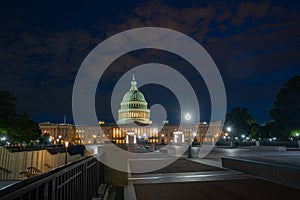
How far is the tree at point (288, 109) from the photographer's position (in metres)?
54.8

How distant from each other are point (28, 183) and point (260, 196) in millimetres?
7748

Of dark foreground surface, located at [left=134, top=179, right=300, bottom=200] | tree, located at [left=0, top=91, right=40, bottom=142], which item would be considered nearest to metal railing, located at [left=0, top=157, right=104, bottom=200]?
dark foreground surface, located at [left=134, top=179, right=300, bottom=200]

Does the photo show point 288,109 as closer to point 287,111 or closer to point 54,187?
point 287,111

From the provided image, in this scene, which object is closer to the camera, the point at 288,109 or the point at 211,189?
the point at 211,189

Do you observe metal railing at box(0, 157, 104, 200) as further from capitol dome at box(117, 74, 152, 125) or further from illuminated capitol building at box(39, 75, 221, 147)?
capitol dome at box(117, 74, 152, 125)

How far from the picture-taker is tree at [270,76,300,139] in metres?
54.8

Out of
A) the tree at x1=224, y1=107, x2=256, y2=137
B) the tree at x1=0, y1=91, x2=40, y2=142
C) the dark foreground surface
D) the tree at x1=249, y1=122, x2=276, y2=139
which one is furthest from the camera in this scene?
the tree at x1=224, y1=107, x2=256, y2=137

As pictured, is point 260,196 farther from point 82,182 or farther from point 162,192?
point 82,182

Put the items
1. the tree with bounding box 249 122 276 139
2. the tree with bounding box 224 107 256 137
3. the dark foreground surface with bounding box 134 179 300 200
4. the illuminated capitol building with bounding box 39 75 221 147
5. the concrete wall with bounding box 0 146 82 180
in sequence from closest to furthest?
1. the dark foreground surface with bounding box 134 179 300 200
2. the concrete wall with bounding box 0 146 82 180
3. the tree with bounding box 249 122 276 139
4. the tree with bounding box 224 107 256 137
5. the illuminated capitol building with bounding box 39 75 221 147

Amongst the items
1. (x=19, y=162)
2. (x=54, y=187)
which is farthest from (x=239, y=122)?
(x=54, y=187)

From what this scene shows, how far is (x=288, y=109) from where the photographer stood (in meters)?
56.4

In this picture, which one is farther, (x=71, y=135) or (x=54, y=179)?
(x=71, y=135)

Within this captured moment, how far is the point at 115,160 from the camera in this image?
36.8ft

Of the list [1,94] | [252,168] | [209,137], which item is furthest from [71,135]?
[252,168]
